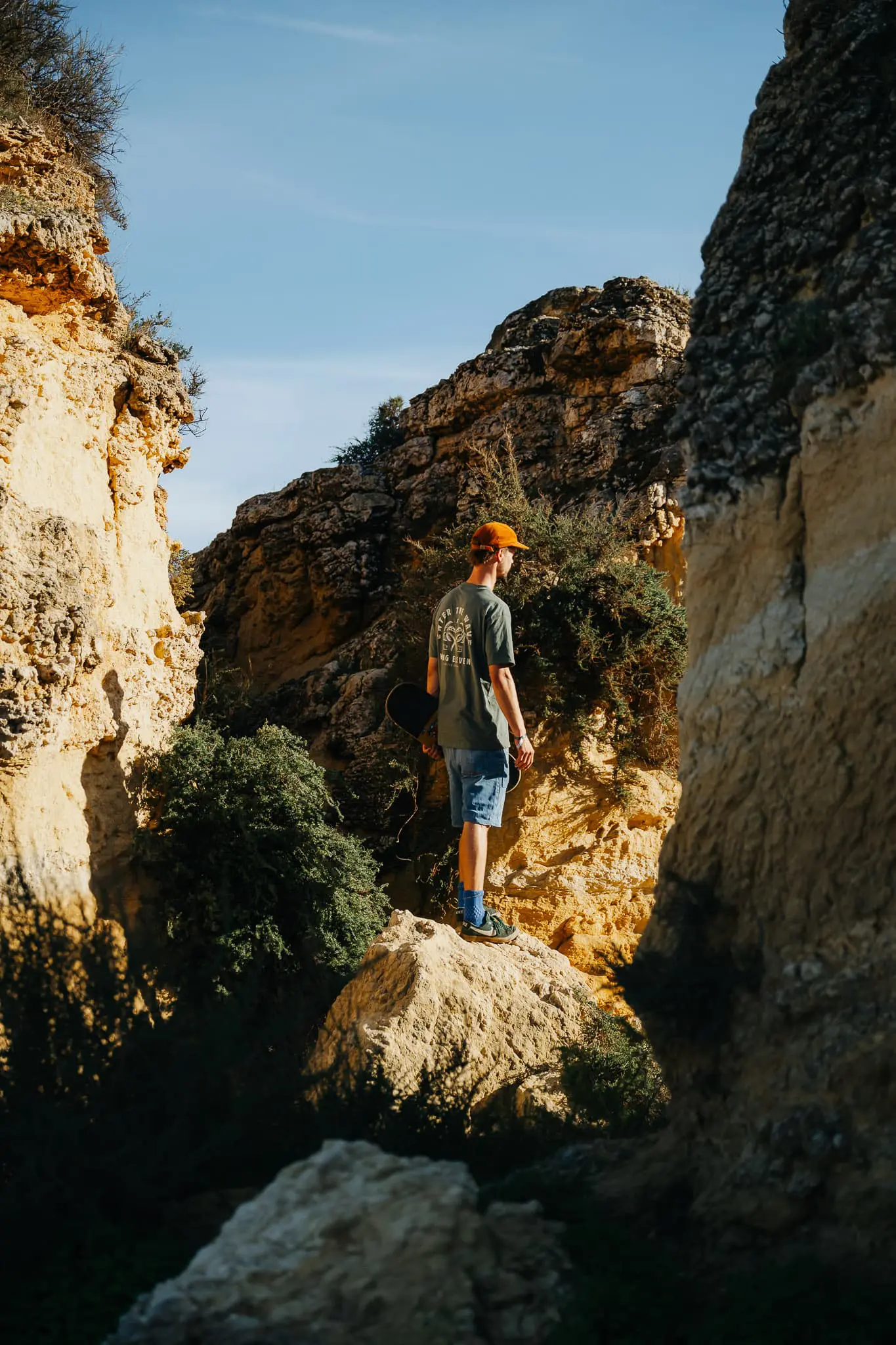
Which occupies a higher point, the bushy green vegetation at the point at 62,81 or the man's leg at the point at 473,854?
the bushy green vegetation at the point at 62,81

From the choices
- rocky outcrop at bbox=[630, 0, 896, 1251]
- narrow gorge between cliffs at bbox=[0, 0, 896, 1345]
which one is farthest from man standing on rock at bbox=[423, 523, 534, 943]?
rocky outcrop at bbox=[630, 0, 896, 1251]

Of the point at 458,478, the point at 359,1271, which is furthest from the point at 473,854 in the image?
the point at 458,478

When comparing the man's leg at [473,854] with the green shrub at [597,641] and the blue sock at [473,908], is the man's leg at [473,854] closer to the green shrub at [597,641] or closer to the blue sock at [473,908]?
the blue sock at [473,908]

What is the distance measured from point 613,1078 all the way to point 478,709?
95.6 inches

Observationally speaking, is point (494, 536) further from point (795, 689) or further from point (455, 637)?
point (795, 689)

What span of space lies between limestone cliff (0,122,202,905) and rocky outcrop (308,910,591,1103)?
1846mm

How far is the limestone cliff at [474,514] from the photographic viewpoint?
9.92 m

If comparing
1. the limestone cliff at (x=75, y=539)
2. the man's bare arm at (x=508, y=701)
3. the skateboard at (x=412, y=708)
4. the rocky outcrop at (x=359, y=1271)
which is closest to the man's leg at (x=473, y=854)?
the man's bare arm at (x=508, y=701)

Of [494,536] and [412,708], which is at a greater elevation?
[494,536]

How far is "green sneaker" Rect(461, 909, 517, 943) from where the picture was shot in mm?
7852

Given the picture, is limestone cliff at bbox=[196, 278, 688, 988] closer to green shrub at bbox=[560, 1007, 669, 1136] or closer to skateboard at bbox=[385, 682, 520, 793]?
skateboard at bbox=[385, 682, 520, 793]

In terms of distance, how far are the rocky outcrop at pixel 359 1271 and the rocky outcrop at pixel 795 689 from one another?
0.87 metres

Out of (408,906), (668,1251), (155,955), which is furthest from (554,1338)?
(408,906)

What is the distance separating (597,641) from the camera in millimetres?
9906
